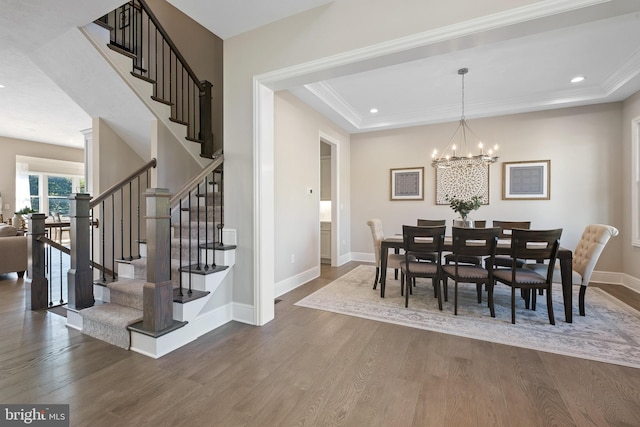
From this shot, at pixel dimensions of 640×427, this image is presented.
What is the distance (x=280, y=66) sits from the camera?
2.60 m

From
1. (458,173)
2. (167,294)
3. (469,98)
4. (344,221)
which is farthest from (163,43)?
(458,173)

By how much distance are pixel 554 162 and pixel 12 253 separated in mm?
8955

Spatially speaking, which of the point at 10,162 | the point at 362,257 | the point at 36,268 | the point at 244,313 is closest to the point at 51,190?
the point at 10,162

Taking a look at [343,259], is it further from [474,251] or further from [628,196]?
[628,196]

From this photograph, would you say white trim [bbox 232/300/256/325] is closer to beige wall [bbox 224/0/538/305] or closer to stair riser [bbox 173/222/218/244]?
beige wall [bbox 224/0/538/305]

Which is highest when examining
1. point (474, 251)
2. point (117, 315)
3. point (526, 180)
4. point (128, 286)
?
point (526, 180)

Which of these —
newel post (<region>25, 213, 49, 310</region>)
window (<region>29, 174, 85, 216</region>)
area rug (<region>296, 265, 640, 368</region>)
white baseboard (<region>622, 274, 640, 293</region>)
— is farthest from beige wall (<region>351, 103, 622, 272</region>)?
window (<region>29, 174, 85, 216</region>)

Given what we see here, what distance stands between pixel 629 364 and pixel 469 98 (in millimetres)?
3965

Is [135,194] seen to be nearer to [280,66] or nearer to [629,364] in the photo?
[280,66]

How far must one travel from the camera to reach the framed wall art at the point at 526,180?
4.68 m

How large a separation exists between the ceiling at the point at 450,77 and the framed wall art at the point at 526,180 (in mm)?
939

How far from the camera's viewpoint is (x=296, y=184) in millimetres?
4234

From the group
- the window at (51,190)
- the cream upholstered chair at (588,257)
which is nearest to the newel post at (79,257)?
the cream upholstered chair at (588,257)

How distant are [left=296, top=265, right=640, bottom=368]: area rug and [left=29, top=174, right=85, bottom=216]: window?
935 cm
